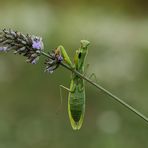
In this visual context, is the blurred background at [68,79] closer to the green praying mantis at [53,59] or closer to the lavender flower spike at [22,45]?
the green praying mantis at [53,59]

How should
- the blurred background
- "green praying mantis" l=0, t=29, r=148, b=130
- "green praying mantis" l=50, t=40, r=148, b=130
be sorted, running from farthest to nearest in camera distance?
the blurred background, "green praying mantis" l=50, t=40, r=148, b=130, "green praying mantis" l=0, t=29, r=148, b=130

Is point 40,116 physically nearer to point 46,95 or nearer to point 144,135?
point 46,95

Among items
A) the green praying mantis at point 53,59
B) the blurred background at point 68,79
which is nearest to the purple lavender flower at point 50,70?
the green praying mantis at point 53,59

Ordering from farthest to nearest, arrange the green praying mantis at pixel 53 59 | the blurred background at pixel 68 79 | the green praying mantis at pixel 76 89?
1. the blurred background at pixel 68 79
2. the green praying mantis at pixel 76 89
3. the green praying mantis at pixel 53 59

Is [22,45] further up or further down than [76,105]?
further up

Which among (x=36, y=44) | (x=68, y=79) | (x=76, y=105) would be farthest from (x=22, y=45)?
(x=68, y=79)

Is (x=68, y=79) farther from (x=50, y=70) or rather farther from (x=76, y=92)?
(x=50, y=70)

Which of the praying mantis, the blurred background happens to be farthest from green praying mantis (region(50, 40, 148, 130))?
the blurred background

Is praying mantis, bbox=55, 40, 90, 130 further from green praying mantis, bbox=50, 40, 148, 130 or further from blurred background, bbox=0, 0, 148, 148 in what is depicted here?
blurred background, bbox=0, 0, 148, 148

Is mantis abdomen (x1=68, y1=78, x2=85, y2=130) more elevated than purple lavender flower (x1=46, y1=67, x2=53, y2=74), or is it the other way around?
purple lavender flower (x1=46, y1=67, x2=53, y2=74)
